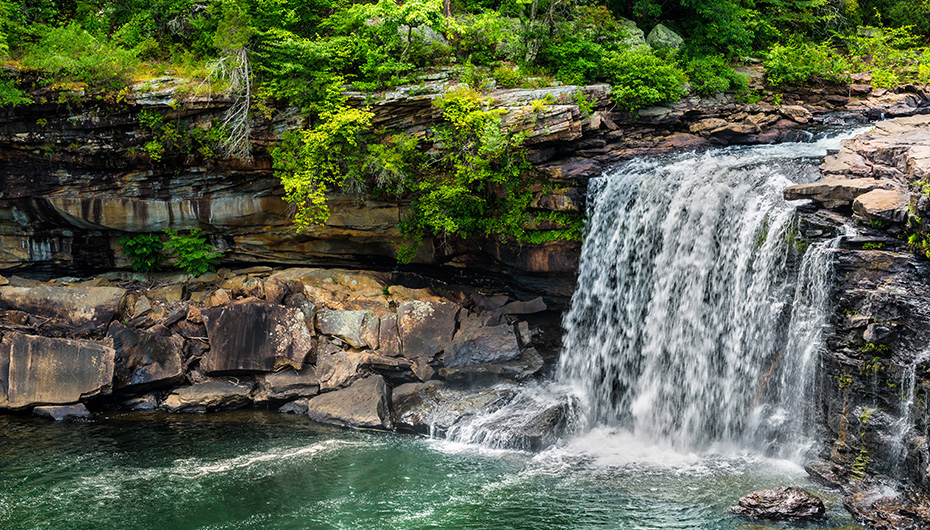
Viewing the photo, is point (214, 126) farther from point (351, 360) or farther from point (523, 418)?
point (523, 418)

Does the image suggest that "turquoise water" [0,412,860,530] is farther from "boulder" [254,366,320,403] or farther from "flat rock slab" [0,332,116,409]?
"boulder" [254,366,320,403]

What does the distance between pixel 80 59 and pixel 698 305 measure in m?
15.1

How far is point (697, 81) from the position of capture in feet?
56.4

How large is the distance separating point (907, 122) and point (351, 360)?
43.8 feet

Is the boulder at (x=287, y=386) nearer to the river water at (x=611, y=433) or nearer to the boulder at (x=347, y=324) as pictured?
the river water at (x=611, y=433)

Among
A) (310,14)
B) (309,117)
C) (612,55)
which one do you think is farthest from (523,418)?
(310,14)

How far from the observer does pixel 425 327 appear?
1517 cm

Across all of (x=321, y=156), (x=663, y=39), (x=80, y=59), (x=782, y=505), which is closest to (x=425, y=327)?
(x=321, y=156)

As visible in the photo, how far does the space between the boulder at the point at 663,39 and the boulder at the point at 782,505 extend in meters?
12.9

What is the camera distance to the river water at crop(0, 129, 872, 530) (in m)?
9.86

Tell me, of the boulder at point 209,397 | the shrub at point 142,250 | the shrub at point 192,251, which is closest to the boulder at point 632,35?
the shrub at point 192,251

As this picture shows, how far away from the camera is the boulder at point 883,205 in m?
9.46

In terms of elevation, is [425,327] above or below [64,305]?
below

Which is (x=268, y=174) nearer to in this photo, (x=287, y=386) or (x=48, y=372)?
(x=287, y=386)
